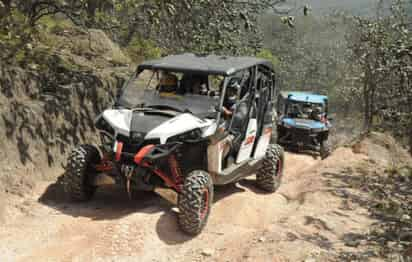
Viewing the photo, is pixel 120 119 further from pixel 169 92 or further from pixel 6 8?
pixel 6 8

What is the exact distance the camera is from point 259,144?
8133mm

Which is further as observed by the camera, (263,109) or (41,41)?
(41,41)

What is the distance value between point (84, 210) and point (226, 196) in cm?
226

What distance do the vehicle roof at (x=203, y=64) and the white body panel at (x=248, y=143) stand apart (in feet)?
2.97

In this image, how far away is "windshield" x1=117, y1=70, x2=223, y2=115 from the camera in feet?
22.5

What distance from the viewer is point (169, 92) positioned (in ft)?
23.6

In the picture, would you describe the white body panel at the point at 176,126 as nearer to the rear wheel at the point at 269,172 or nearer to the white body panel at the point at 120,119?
the white body panel at the point at 120,119

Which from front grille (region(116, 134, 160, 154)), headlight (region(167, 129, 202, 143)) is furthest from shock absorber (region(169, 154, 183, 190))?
front grille (region(116, 134, 160, 154))

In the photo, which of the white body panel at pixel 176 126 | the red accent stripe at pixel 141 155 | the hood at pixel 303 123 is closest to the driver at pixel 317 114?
the hood at pixel 303 123

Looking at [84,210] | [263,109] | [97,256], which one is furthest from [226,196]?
[97,256]

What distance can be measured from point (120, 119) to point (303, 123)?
9.67 metres

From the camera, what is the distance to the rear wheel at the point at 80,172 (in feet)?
20.7

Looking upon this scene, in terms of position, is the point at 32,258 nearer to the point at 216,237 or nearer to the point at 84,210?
the point at 84,210

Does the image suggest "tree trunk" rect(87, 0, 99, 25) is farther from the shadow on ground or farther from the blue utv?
the blue utv
